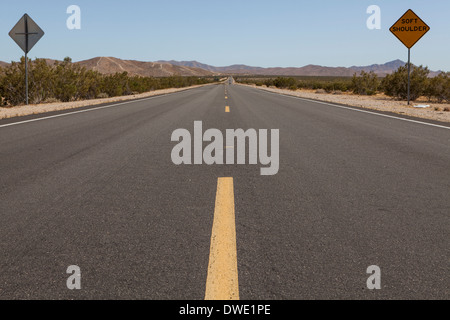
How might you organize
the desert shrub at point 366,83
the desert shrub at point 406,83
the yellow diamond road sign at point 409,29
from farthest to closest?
the desert shrub at point 366,83
the desert shrub at point 406,83
the yellow diamond road sign at point 409,29

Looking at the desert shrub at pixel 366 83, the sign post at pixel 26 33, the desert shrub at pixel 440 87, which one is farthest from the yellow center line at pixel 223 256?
the desert shrub at pixel 366 83

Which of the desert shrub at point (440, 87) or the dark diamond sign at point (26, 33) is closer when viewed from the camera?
the dark diamond sign at point (26, 33)

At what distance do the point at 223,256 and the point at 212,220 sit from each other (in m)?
0.72

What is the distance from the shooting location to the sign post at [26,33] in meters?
15.6

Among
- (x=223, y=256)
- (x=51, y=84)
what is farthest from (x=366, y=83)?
(x=223, y=256)

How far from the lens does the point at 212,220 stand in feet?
11.3

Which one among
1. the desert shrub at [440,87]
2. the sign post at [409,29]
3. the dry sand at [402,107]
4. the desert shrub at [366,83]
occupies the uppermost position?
the sign post at [409,29]

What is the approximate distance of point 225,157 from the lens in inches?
247

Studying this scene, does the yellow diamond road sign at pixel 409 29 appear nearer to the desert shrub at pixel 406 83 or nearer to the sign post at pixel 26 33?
the desert shrub at pixel 406 83

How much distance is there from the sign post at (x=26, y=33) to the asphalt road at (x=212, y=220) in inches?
436

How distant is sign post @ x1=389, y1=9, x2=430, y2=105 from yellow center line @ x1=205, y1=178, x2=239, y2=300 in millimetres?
18173

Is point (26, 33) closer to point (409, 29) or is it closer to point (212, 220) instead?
point (212, 220)

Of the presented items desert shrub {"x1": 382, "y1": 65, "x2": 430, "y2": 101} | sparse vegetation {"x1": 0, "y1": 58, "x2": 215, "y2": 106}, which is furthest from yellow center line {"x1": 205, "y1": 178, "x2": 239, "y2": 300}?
desert shrub {"x1": 382, "y1": 65, "x2": 430, "y2": 101}
